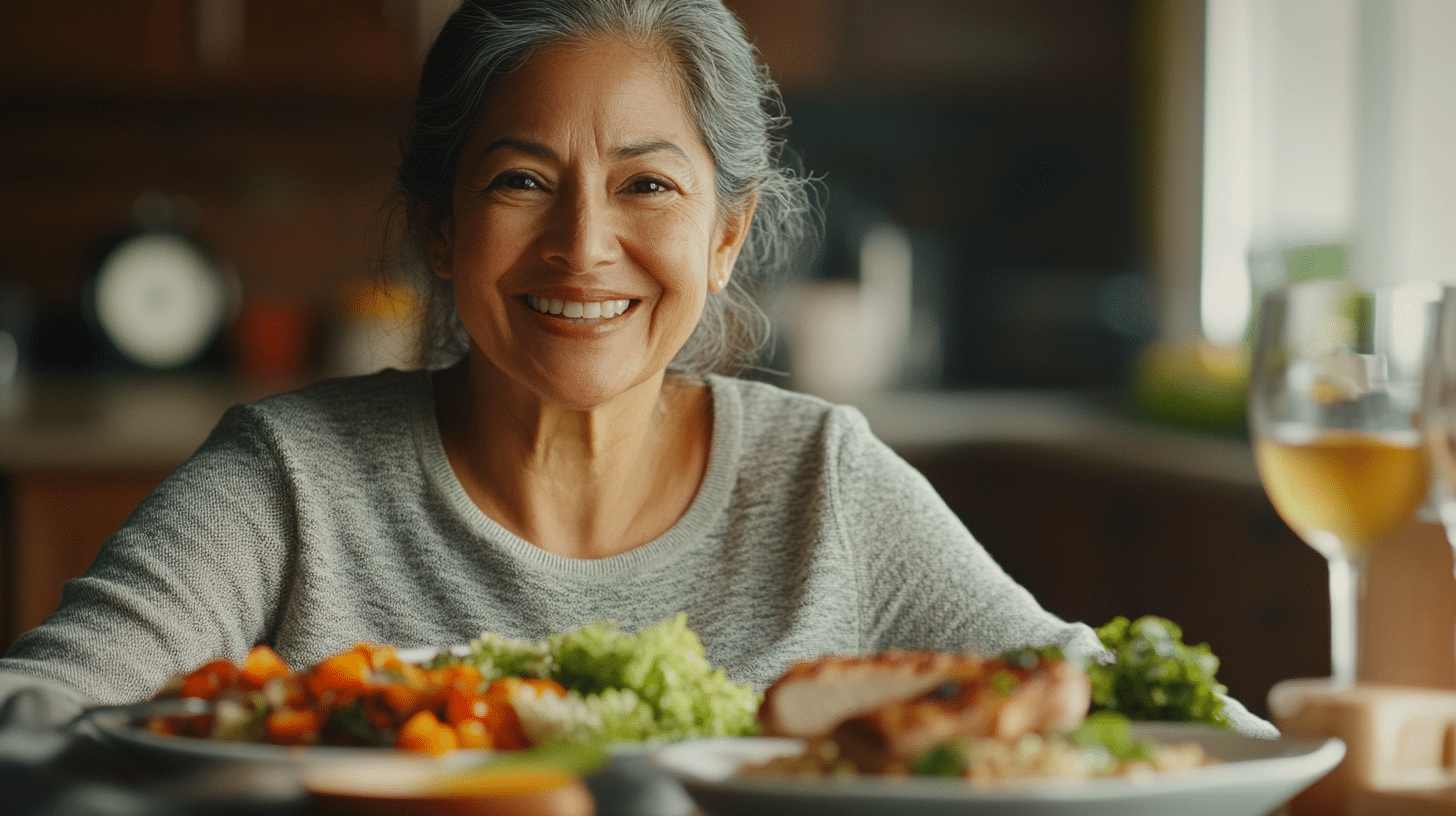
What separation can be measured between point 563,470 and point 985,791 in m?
0.92

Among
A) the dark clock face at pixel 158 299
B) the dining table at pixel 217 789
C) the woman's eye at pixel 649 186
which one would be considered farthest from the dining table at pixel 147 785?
the dark clock face at pixel 158 299

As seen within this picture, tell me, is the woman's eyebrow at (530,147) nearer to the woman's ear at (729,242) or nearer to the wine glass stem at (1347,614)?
the woman's ear at (729,242)

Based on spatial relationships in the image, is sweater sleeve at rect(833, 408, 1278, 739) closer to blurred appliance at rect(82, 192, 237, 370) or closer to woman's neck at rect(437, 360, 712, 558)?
woman's neck at rect(437, 360, 712, 558)

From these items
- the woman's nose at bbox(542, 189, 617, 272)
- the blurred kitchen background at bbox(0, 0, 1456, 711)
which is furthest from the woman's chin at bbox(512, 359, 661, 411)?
the blurred kitchen background at bbox(0, 0, 1456, 711)

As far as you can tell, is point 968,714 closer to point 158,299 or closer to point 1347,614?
point 1347,614

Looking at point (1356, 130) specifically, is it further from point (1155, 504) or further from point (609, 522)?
point (609, 522)

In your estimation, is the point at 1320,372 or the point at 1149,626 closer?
the point at 1320,372

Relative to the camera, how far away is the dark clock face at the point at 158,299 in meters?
3.36

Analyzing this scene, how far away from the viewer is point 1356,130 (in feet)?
9.71

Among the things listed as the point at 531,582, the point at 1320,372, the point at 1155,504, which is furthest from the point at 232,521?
the point at 1155,504

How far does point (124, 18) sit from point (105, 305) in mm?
690

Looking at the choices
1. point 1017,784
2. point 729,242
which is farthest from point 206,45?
point 1017,784

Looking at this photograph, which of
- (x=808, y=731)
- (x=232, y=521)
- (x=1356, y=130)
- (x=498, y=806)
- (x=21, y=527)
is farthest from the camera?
(x=1356, y=130)

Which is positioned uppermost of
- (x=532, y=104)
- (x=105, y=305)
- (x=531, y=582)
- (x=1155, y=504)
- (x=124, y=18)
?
(x=124, y=18)
